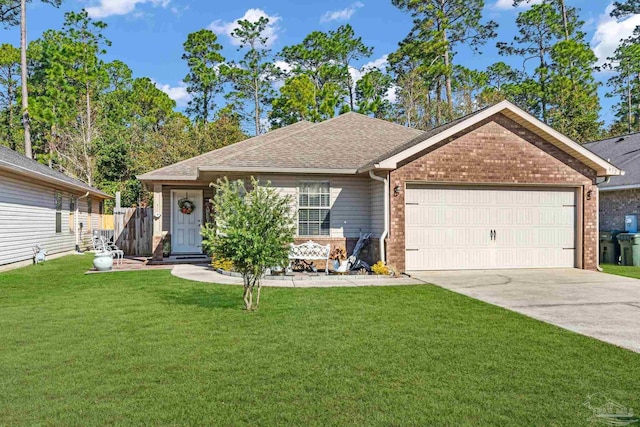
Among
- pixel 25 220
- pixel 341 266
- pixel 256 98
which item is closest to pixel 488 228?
pixel 341 266

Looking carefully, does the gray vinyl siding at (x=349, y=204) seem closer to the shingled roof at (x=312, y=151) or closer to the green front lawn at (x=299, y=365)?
the shingled roof at (x=312, y=151)

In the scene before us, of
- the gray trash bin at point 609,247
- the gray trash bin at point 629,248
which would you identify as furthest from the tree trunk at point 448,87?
the gray trash bin at point 629,248

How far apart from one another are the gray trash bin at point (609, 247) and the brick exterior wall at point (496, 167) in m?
3.17

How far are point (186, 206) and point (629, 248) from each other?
1443cm

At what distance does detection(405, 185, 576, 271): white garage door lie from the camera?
1187 cm

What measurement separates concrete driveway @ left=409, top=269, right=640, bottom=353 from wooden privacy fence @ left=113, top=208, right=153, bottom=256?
10795 millimetres

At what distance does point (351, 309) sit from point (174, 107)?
36.0 meters

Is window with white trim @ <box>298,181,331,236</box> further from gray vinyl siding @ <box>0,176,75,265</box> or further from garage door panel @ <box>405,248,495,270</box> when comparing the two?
gray vinyl siding @ <box>0,176,75,265</box>

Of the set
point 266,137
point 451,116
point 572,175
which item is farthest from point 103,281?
point 451,116

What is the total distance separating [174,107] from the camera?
39031 mm

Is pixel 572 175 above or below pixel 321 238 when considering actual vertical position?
above

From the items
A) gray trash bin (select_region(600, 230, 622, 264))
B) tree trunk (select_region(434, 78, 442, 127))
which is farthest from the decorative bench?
tree trunk (select_region(434, 78, 442, 127))

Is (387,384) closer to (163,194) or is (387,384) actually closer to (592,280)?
(592,280)

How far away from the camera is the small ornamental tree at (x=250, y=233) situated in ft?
22.5
